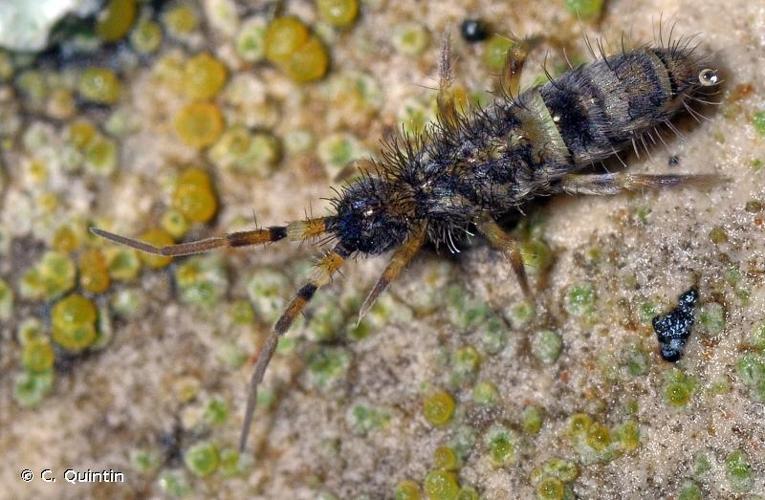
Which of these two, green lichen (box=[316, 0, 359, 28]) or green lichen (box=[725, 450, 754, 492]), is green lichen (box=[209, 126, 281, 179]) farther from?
green lichen (box=[725, 450, 754, 492])

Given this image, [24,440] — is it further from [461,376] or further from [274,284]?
[461,376]

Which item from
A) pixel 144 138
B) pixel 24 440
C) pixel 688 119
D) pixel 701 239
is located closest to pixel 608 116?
pixel 688 119

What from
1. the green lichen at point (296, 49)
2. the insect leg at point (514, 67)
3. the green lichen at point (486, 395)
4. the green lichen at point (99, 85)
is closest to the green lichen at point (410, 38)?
the green lichen at point (296, 49)

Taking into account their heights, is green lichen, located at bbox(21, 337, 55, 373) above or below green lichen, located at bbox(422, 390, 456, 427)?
above

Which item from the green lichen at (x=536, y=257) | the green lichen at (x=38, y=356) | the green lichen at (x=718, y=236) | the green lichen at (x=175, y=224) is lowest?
the green lichen at (x=718, y=236)

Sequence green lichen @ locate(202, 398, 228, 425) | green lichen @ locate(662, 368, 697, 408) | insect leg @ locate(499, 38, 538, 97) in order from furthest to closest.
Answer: green lichen @ locate(202, 398, 228, 425) < insect leg @ locate(499, 38, 538, 97) < green lichen @ locate(662, 368, 697, 408)

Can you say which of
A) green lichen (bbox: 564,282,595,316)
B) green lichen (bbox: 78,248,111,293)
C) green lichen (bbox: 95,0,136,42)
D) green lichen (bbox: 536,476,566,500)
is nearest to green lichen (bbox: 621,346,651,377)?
green lichen (bbox: 564,282,595,316)

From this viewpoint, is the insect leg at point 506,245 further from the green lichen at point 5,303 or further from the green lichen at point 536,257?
the green lichen at point 5,303

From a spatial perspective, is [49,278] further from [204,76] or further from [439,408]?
[439,408]
